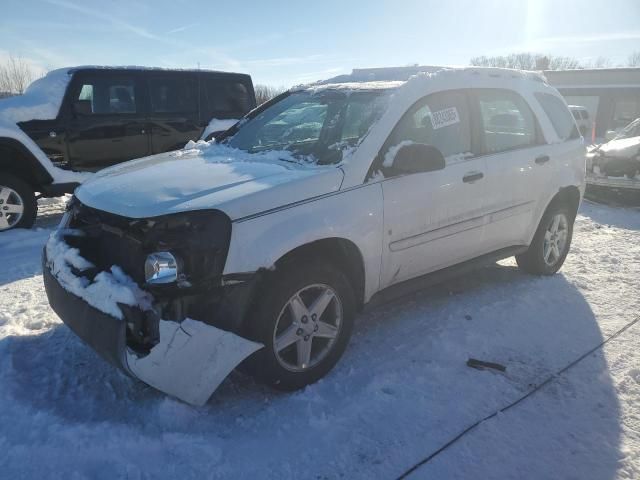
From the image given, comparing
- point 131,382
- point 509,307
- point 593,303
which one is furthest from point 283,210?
point 593,303

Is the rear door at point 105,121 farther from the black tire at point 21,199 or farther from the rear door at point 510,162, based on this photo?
the rear door at point 510,162

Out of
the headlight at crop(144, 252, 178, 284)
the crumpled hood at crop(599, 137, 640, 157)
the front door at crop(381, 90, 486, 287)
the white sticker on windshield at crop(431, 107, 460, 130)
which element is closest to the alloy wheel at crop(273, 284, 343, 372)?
the front door at crop(381, 90, 486, 287)

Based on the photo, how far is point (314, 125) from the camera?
3.89m

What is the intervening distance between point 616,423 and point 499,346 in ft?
3.13

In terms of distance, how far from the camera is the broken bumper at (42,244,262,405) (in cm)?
250

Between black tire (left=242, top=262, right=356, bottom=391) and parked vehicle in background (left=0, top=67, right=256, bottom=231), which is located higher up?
parked vehicle in background (left=0, top=67, right=256, bottom=231)

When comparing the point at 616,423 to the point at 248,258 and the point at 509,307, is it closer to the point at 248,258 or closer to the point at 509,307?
the point at 509,307

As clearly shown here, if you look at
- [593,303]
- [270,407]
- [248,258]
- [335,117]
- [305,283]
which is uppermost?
[335,117]

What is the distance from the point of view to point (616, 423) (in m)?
2.83

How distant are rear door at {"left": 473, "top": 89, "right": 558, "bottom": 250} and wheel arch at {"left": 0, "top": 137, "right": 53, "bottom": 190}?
5584 millimetres

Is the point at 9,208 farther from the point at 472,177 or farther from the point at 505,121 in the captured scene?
the point at 505,121

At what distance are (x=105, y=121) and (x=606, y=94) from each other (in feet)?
104

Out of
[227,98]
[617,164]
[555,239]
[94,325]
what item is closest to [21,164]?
[227,98]

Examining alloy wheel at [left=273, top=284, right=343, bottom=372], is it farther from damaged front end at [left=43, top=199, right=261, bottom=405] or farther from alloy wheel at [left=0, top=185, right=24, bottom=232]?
Answer: alloy wheel at [left=0, top=185, right=24, bottom=232]
